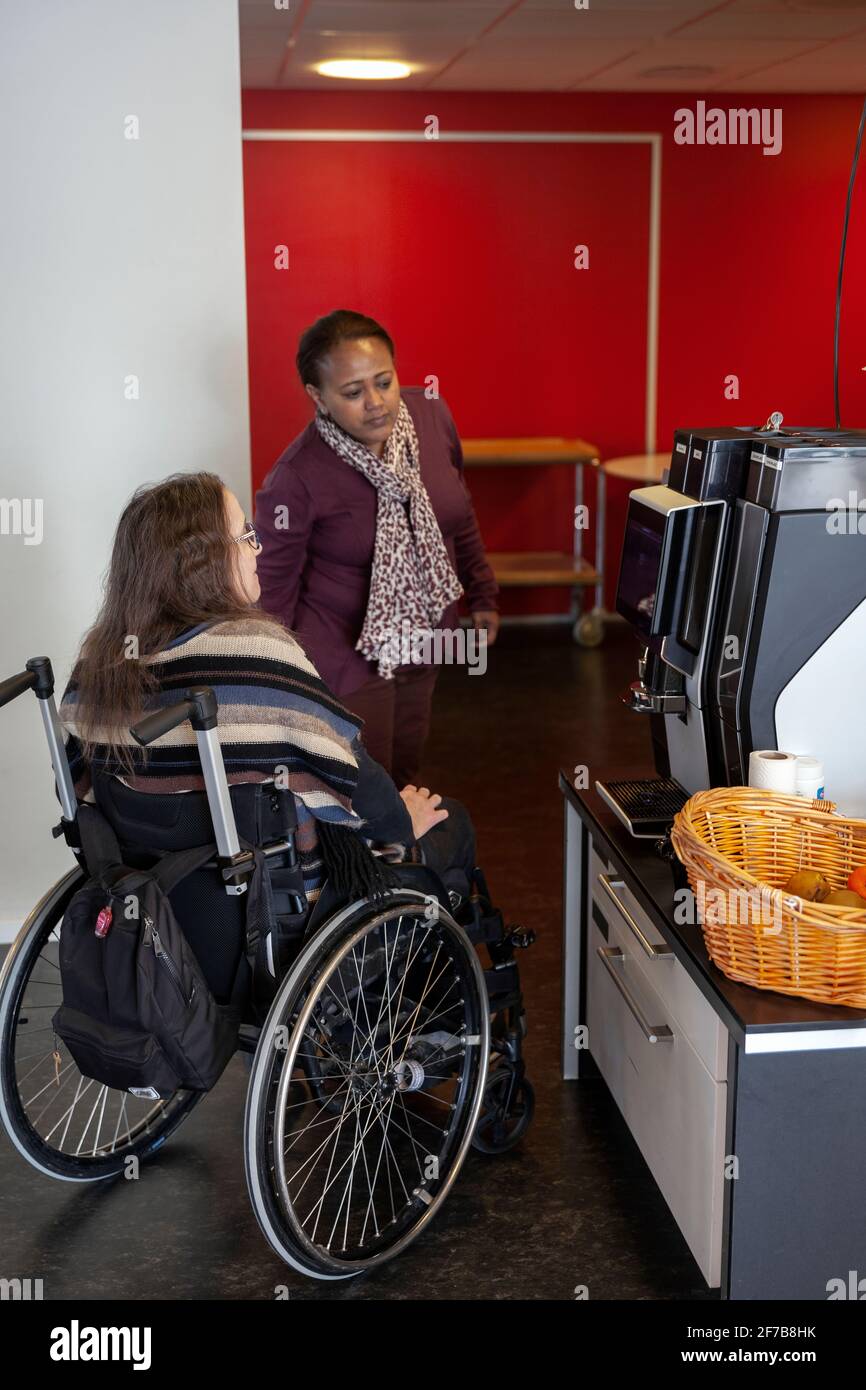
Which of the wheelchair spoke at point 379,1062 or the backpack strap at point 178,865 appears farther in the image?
the wheelchair spoke at point 379,1062

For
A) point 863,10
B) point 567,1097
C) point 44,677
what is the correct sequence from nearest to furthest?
point 44,677 < point 567,1097 < point 863,10

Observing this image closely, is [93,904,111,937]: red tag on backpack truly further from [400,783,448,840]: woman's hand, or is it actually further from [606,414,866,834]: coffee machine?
[606,414,866,834]: coffee machine

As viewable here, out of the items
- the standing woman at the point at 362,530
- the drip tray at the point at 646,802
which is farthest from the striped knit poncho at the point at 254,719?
the standing woman at the point at 362,530

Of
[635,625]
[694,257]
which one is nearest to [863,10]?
[694,257]

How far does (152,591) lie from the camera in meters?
2.17

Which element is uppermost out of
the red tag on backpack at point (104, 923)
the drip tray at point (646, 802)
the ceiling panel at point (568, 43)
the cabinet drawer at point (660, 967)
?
the ceiling panel at point (568, 43)

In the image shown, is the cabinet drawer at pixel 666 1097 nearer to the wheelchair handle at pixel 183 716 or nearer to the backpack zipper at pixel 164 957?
the backpack zipper at pixel 164 957

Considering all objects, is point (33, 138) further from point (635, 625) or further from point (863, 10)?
point (863, 10)

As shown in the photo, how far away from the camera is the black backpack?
2.03m

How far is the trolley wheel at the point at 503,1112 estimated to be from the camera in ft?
8.43

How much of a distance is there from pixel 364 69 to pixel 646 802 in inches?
176

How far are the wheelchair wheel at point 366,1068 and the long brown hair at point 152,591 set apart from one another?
1.50 feet

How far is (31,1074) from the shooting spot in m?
2.96
